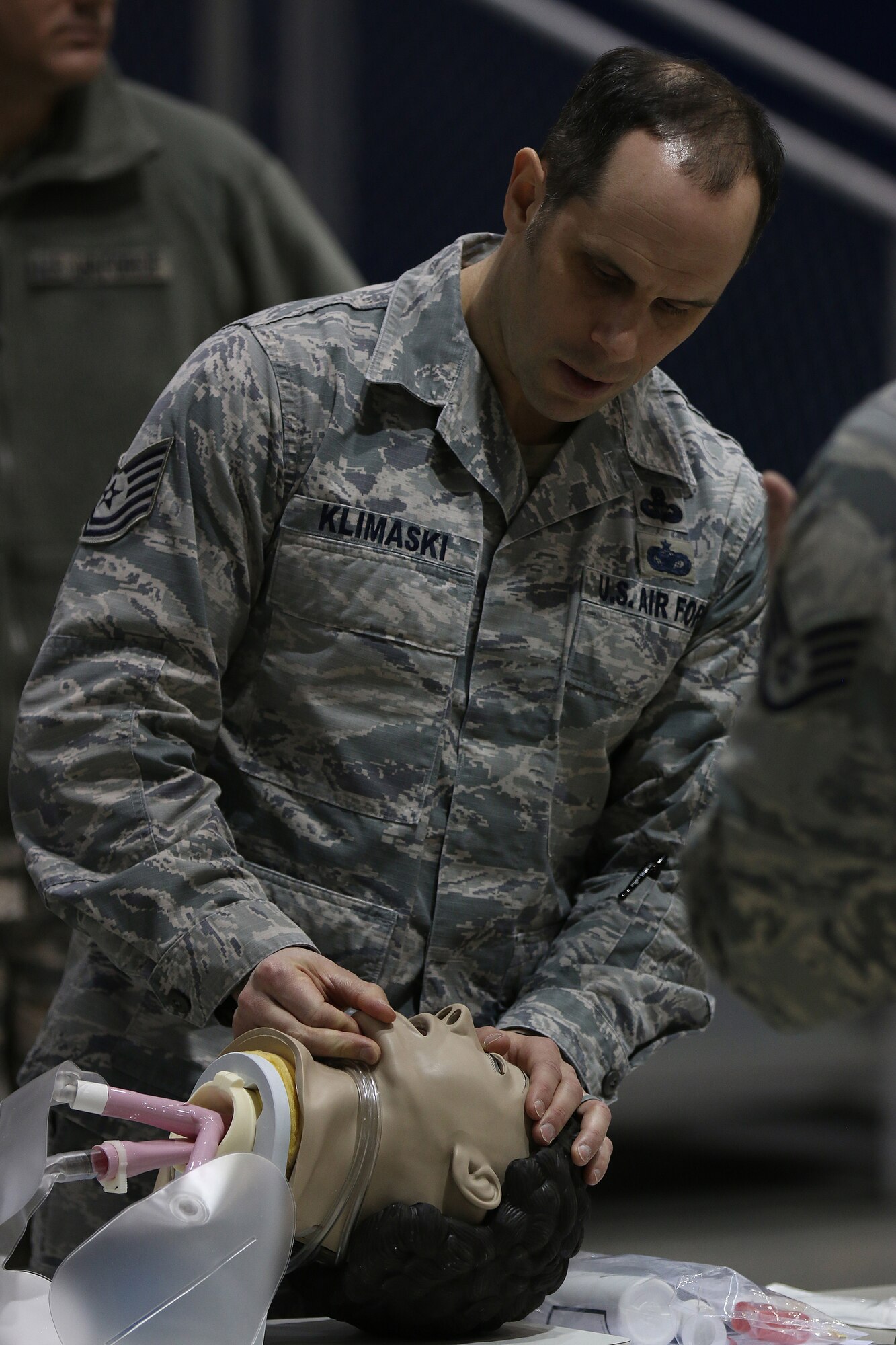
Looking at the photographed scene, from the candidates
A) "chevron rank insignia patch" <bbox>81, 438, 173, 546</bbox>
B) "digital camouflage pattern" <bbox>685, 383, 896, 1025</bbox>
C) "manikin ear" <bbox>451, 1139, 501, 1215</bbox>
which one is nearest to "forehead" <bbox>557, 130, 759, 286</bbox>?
"chevron rank insignia patch" <bbox>81, 438, 173, 546</bbox>

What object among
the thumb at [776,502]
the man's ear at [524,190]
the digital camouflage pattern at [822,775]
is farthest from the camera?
the thumb at [776,502]

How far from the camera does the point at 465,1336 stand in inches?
60.9

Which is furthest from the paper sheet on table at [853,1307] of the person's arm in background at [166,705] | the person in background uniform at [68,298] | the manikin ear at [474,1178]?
the person in background uniform at [68,298]

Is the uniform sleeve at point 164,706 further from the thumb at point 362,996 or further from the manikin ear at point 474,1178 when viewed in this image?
the manikin ear at point 474,1178

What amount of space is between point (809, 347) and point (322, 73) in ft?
5.54

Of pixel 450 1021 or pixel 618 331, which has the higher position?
pixel 618 331

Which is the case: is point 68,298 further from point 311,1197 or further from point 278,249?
point 311,1197

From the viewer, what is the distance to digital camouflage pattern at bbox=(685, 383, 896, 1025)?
109 centimetres

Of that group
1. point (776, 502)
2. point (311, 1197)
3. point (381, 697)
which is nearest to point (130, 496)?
point (381, 697)

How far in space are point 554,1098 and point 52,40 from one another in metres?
2.55

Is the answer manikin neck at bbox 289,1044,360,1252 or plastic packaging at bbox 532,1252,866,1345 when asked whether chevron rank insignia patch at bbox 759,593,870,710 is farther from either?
plastic packaging at bbox 532,1252,866,1345

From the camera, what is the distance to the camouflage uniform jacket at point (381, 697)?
5.61 feet

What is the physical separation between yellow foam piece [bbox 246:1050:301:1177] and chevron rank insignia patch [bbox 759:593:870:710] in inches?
22.6

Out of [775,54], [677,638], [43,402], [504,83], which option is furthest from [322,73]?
[677,638]
